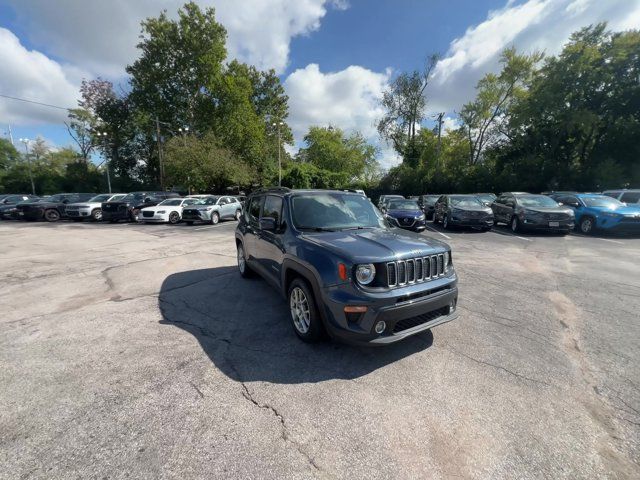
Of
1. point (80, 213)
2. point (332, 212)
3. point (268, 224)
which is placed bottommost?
point (80, 213)

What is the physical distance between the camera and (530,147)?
96.2ft

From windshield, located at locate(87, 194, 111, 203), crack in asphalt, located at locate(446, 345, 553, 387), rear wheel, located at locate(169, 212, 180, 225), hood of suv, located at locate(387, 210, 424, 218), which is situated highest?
windshield, located at locate(87, 194, 111, 203)

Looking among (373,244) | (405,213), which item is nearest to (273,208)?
(373,244)

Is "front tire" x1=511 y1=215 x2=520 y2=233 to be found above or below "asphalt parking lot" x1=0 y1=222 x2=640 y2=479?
above

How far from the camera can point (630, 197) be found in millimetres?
13477

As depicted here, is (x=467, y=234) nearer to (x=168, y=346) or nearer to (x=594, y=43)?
(x=168, y=346)

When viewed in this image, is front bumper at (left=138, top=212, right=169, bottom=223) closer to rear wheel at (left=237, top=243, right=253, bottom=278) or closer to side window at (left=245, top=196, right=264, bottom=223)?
rear wheel at (left=237, top=243, right=253, bottom=278)

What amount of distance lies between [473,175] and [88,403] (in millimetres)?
34157

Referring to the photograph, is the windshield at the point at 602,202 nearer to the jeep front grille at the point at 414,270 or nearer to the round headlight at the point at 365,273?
the jeep front grille at the point at 414,270

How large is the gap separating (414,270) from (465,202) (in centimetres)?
1241

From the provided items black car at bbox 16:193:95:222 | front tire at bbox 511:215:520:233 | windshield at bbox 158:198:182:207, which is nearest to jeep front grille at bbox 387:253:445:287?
front tire at bbox 511:215:520:233

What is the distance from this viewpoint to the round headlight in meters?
2.90

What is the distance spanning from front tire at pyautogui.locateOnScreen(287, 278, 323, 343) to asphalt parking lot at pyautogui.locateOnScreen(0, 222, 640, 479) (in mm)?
185

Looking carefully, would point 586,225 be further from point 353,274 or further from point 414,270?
point 353,274
